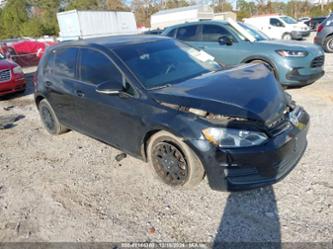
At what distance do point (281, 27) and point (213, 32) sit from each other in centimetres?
1410

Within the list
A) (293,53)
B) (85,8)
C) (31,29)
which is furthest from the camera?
(85,8)

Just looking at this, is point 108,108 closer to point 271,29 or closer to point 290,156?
point 290,156

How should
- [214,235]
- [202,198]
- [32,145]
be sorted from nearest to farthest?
[214,235] → [202,198] → [32,145]

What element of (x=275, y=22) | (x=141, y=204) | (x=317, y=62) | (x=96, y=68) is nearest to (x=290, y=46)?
(x=317, y=62)

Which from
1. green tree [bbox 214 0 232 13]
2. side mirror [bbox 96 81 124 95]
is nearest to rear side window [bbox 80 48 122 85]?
side mirror [bbox 96 81 124 95]

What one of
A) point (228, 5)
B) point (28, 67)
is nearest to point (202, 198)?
point (28, 67)

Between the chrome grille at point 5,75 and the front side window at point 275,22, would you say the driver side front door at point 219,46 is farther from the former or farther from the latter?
the front side window at point 275,22

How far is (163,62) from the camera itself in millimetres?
3852

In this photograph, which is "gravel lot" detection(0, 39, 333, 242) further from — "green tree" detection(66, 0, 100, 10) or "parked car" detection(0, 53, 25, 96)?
"green tree" detection(66, 0, 100, 10)

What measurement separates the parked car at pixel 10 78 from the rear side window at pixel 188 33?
4.66 meters

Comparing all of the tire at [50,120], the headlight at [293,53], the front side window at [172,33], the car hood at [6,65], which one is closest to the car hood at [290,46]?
the headlight at [293,53]

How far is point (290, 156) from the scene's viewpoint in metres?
3.02

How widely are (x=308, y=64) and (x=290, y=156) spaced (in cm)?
401

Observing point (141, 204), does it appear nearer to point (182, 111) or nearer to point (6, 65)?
point (182, 111)
